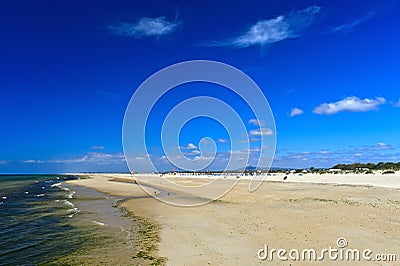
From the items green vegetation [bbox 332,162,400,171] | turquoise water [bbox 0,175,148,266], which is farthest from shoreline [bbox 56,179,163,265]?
green vegetation [bbox 332,162,400,171]

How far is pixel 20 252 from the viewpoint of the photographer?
1454cm

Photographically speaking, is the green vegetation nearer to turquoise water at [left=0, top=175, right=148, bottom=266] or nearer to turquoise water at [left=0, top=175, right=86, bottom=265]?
turquoise water at [left=0, top=175, right=148, bottom=266]

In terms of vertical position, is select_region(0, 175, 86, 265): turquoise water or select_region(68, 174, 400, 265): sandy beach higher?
select_region(68, 174, 400, 265): sandy beach

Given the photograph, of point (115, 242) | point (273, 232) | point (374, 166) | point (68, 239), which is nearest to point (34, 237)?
point (68, 239)

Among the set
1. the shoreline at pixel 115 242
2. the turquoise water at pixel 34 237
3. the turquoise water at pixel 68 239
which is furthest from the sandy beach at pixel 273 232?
the turquoise water at pixel 34 237

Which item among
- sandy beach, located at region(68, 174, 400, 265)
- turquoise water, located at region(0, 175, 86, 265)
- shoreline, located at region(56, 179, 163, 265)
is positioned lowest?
turquoise water, located at region(0, 175, 86, 265)

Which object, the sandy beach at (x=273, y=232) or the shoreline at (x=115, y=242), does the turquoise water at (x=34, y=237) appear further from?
the sandy beach at (x=273, y=232)

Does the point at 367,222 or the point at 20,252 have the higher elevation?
the point at 367,222

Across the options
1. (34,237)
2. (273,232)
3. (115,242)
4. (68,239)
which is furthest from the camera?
(34,237)

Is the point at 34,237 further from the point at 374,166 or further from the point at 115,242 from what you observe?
the point at 374,166

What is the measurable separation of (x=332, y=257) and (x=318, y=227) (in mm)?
5133

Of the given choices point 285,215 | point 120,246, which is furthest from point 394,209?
point 120,246

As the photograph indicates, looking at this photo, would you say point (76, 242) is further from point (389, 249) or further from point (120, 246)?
point (389, 249)

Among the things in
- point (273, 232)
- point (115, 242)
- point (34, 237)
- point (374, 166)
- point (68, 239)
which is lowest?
point (34, 237)
